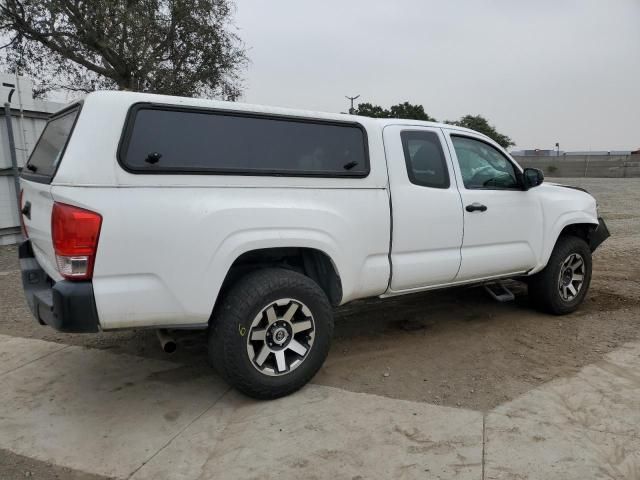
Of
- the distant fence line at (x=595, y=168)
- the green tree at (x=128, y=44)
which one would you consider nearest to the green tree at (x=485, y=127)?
the distant fence line at (x=595, y=168)

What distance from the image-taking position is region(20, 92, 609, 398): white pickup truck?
277 centimetres

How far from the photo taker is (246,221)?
3.12 meters

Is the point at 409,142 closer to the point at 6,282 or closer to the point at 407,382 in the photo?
the point at 407,382

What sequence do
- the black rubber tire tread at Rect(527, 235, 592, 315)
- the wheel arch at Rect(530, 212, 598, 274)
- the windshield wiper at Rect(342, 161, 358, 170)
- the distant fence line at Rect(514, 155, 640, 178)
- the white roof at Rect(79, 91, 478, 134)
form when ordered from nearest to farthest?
the white roof at Rect(79, 91, 478, 134)
the windshield wiper at Rect(342, 161, 358, 170)
the wheel arch at Rect(530, 212, 598, 274)
the black rubber tire tread at Rect(527, 235, 592, 315)
the distant fence line at Rect(514, 155, 640, 178)

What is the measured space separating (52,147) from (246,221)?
1.43m

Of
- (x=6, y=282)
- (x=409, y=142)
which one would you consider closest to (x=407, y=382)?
(x=409, y=142)

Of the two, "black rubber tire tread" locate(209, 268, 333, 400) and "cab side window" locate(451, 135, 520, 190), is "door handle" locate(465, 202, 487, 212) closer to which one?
"cab side window" locate(451, 135, 520, 190)

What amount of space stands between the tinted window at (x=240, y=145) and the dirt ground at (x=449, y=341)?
4.43 ft

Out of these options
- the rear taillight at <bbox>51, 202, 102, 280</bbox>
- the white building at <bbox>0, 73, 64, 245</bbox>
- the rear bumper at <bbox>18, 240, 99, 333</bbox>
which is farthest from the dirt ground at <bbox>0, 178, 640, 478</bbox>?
the white building at <bbox>0, 73, 64, 245</bbox>

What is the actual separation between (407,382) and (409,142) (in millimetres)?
1885

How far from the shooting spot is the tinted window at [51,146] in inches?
119

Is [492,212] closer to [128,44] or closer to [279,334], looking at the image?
[279,334]

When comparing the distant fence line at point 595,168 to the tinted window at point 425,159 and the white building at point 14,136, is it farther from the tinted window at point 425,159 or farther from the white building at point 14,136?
the tinted window at point 425,159

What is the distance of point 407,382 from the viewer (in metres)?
3.72
